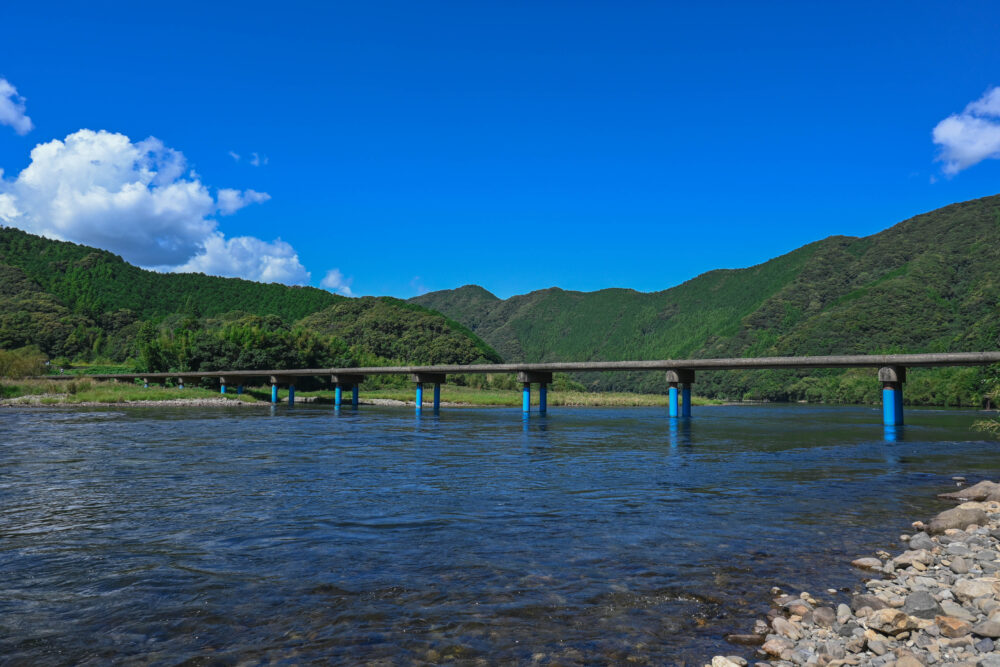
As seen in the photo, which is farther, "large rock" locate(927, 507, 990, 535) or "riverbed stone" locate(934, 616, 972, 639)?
"large rock" locate(927, 507, 990, 535)

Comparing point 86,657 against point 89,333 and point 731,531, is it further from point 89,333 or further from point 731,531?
point 89,333

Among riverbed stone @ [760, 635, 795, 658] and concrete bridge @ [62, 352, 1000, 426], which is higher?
concrete bridge @ [62, 352, 1000, 426]

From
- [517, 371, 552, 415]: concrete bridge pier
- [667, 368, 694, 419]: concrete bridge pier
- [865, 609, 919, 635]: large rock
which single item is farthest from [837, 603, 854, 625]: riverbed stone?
[517, 371, 552, 415]: concrete bridge pier

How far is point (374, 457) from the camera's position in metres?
28.1

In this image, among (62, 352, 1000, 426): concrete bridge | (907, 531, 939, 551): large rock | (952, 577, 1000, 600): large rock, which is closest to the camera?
(952, 577, 1000, 600): large rock

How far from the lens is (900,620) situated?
Result: 6.91 meters

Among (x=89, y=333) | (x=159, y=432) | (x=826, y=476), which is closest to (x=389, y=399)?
(x=159, y=432)

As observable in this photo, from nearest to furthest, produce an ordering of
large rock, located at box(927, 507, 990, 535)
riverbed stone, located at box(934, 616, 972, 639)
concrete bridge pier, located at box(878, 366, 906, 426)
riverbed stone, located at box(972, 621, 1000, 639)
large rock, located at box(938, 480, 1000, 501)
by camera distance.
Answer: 1. riverbed stone, located at box(972, 621, 1000, 639)
2. riverbed stone, located at box(934, 616, 972, 639)
3. large rock, located at box(927, 507, 990, 535)
4. large rock, located at box(938, 480, 1000, 501)
5. concrete bridge pier, located at box(878, 366, 906, 426)

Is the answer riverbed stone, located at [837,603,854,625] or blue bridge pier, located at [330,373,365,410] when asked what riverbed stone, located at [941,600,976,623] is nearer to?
riverbed stone, located at [837,603,854,625]

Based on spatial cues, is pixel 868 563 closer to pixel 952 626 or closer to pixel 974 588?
pixel 974 588

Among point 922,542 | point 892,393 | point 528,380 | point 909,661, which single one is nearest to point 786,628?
point 909,661

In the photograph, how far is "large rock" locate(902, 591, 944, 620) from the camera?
728 cm

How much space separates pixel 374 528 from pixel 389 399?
107731mm

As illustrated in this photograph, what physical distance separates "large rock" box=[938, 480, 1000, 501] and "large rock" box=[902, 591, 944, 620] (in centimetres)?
1142
